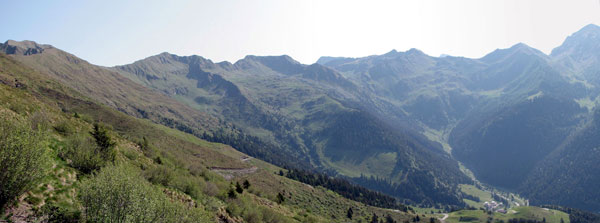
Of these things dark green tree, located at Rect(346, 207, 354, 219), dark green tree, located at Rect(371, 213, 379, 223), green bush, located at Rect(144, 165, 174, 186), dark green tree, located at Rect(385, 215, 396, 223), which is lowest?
dark green tree, located at Rect(385, 215, 396, 223)

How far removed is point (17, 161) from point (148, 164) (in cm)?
3213

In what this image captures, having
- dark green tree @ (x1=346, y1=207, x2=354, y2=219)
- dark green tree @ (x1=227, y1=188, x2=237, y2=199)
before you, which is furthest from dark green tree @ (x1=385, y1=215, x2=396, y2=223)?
dark green tree @ (x1=227, y1=188, x2=237, y2=199)

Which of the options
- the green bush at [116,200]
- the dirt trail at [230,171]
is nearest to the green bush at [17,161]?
the green bush at [116,200]

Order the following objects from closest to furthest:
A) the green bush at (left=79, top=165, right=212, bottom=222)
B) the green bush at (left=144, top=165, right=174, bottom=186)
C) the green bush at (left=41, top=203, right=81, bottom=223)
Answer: the green bush at (left=79, top=165, right=212, bottom=222), the green bush at (left=41, top=203, right=81, bottom=223), the green bush at (left=144, top=165, right=174, bottom=186)

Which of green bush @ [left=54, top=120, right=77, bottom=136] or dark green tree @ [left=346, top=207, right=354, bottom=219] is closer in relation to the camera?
green bush @ [left=54, top=120, right=77, bottom=136]

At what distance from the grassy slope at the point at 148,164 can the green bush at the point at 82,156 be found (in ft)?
4.32

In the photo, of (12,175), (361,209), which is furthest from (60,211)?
(361,209)

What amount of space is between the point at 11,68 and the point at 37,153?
18919 centimetres

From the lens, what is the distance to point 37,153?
26.0 metres

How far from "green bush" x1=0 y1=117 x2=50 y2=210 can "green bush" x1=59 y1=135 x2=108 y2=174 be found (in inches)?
411

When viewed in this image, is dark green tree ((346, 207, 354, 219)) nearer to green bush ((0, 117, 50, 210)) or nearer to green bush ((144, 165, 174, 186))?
green bush ((144, 165, 174, 186))

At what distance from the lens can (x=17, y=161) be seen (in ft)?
80.4

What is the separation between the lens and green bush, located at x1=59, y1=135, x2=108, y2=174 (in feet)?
121

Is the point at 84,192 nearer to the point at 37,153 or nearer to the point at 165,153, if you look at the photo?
the point at 37,153
